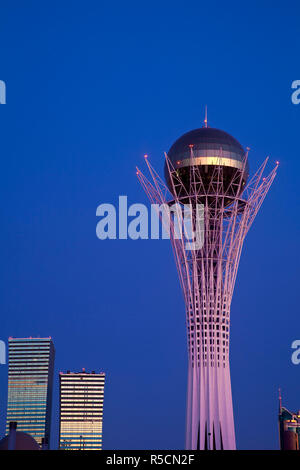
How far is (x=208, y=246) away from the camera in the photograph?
96.9 meters

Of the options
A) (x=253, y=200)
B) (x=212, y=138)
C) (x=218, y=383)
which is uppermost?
(x=212, y=138)

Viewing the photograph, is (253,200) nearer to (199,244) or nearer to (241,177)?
(241,177)

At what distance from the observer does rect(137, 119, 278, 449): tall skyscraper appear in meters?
91.8

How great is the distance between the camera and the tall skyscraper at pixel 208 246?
9175 cm

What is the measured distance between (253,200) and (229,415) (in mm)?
28780
